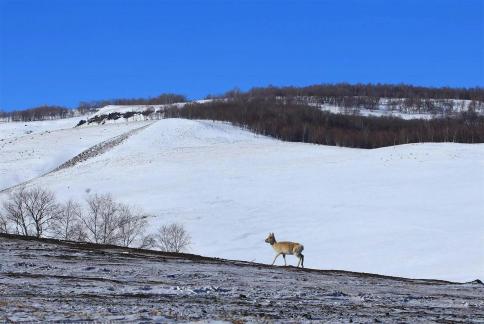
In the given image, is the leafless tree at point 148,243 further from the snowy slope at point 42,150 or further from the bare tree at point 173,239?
the snowy slope at point 42,150

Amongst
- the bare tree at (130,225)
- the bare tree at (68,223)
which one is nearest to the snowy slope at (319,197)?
the bare tree at (130,225)

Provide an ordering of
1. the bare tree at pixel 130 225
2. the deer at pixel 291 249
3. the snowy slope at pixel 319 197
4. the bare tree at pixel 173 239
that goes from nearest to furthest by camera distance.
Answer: the deer at pixel 291 249 < the snowy slope at pixel 319 197 < the bare tree at pixel 173 239 < the bare tree at pixel 130 225

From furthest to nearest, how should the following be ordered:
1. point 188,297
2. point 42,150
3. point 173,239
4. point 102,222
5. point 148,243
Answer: point 42,150, point 102,222, point 148,243, point 173,239, point 188,297

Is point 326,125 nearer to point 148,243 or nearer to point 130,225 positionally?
point 130,225

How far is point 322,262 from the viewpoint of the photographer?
40.3 m

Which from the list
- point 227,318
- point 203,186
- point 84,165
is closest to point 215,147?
point 84,165

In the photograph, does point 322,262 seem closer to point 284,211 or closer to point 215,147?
point 284,211

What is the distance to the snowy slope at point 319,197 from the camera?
137 feet

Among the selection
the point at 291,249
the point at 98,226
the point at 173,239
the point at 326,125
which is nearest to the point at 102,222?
the point at 98,226

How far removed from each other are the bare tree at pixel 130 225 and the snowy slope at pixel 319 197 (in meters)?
1.37

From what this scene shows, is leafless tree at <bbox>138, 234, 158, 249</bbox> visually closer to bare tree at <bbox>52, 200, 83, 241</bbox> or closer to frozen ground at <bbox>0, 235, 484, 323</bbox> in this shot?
bare tree at <bbox>52, 200, 83, 241</bbox>

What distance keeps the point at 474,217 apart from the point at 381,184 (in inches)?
569

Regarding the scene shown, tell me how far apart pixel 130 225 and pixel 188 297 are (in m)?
39.5

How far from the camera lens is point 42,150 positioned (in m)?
107
